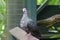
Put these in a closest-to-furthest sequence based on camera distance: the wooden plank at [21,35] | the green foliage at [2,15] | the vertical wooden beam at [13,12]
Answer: the wooden plank at [21,35] → the vertical wooden beam at [13,12] → the green foliage at [2,15]

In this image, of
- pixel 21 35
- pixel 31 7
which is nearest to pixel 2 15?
pixel 31 7

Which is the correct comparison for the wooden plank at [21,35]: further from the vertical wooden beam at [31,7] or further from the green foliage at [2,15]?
the green foliage at [2,15]

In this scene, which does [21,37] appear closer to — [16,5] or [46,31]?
[16,5]

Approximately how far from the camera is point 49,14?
2.09 metres

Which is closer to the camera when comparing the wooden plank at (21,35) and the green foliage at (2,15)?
the wooden plank at (21,35)

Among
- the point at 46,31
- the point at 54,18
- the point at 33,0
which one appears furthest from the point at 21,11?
the point at 46,31

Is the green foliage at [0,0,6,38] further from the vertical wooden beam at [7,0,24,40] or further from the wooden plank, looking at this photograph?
the wooden plank

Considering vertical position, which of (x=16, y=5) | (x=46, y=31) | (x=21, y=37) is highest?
(x=16, y=5)

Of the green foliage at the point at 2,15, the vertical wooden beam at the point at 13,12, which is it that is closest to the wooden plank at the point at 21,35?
the vertical wooden beam at the point at 13,12

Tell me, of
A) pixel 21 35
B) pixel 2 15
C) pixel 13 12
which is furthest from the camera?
pixel 2 15

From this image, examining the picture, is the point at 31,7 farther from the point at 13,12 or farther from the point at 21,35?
the point at 21,35

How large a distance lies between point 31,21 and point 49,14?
0.52 meters

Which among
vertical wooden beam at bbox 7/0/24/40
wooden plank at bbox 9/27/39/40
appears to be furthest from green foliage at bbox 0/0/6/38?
wooden plank at bbox 9/27/39/40

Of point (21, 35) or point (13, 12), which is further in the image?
point (13, 12)
